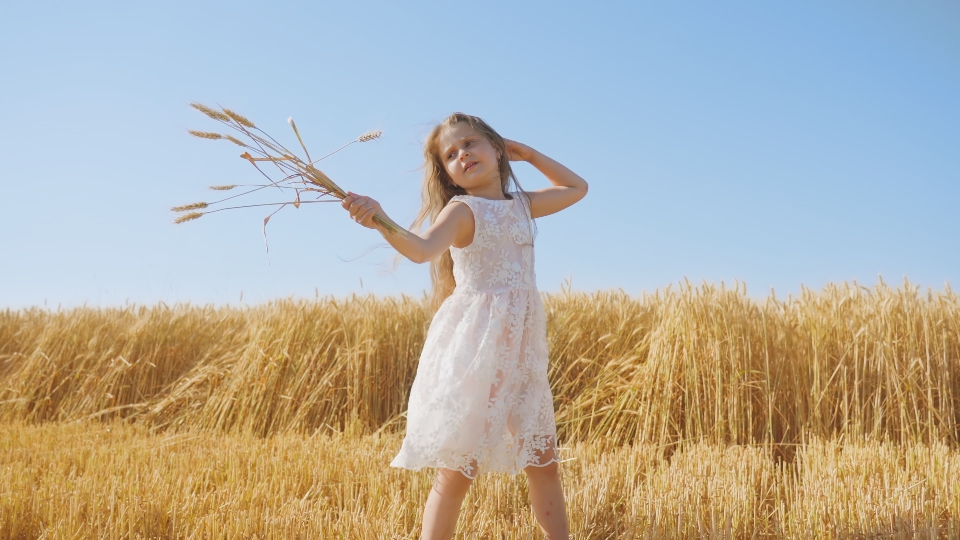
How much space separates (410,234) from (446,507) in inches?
34.2

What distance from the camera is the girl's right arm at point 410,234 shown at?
6.70 ft

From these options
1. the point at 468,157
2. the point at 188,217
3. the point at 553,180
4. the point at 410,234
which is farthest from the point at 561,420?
the point at 188,217

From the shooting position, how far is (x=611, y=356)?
505 cm

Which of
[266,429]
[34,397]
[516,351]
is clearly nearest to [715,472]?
[516,351]

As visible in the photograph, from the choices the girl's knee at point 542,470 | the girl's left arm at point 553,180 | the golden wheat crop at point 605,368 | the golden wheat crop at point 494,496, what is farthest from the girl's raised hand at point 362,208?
the golden wheat crop at point 605,368

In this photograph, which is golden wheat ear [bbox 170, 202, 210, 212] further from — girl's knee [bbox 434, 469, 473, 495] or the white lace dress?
girl's knee [bbox 434, 469, 473, 495]

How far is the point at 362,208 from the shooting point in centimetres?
204

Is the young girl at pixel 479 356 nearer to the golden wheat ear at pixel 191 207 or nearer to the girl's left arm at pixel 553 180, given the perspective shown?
the girl's left arm at pixel 553 180

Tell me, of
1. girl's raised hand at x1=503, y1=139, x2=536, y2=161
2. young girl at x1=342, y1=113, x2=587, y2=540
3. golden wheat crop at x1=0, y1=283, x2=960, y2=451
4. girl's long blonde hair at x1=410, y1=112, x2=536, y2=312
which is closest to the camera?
young girl at x1=342, y1=113, x2=587, y2=540

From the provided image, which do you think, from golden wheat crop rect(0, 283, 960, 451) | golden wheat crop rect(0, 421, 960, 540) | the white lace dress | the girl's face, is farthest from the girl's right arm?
golden wheat crop rect(0, 283, 960, 451)

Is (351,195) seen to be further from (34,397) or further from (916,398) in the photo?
(34,397)

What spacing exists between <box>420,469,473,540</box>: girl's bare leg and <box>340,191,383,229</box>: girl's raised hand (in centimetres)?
83

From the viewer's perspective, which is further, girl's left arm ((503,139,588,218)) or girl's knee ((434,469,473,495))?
girl's left arm ((503,139,588,218))

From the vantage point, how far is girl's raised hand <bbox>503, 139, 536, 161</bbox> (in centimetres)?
275
